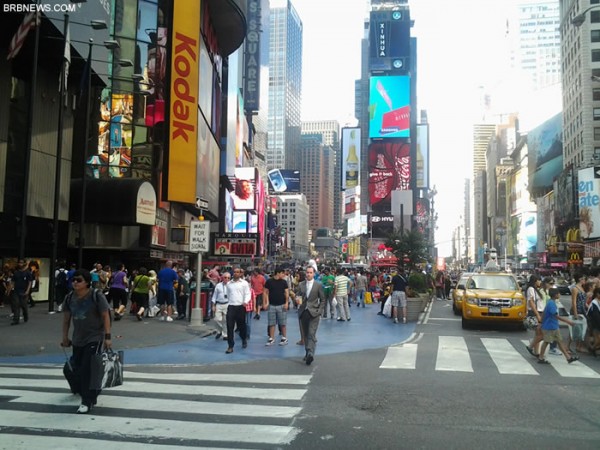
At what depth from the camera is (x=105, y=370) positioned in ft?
20.7

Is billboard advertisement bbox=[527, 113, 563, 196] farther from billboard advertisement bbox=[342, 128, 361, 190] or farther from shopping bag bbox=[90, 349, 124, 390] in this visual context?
shopping bag bbox=[90, 349, 124, 390]

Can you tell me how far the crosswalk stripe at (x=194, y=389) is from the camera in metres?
7.41

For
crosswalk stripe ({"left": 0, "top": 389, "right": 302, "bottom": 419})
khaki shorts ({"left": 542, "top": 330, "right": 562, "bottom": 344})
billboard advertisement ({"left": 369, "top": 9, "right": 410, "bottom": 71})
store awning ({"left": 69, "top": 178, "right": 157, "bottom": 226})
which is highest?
billboard advertisement ({"left": 369, "top": 9, "right": 410, "bottom": 71})

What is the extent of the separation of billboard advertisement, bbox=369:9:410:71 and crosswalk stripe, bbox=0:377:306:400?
368ft

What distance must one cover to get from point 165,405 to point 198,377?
2004 millimetres

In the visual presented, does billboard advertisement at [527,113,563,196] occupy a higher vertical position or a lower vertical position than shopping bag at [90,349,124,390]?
higher

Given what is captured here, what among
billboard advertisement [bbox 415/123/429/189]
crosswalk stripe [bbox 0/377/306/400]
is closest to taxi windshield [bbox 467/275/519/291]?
crosswalk stripe [bbox 0/377/306/400]

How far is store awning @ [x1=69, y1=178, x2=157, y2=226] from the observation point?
2416 centimetres

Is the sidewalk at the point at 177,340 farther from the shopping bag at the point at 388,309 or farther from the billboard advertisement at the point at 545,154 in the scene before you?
the billboard advertisement at the point at 545,154

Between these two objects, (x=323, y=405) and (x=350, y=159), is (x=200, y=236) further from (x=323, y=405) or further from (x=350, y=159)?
(x=350, y=159)

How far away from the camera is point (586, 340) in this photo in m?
11.4

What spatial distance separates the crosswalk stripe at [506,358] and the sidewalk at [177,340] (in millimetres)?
2138

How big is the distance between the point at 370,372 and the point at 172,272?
29.2 ft

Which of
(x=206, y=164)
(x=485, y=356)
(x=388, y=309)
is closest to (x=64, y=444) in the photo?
(x=485, y=356)
